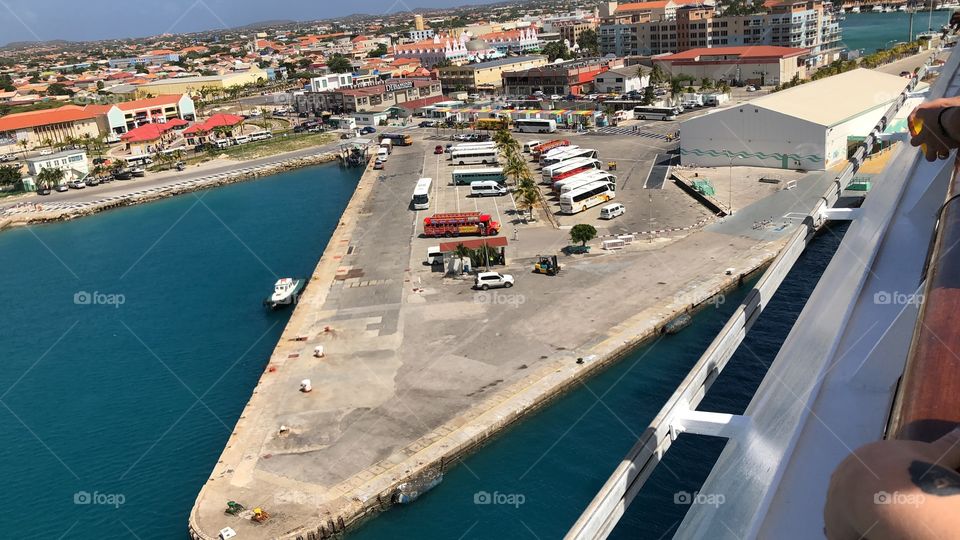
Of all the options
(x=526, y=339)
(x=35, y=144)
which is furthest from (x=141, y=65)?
(x=526, y=339)

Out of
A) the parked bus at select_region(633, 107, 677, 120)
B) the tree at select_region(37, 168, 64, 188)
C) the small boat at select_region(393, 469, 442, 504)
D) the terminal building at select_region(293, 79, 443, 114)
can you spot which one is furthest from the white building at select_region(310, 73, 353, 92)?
the small boat at select_region(393, 469, 442, 504)

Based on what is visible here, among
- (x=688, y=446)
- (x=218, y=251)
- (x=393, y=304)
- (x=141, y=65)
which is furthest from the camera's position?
(x=141, y=65)

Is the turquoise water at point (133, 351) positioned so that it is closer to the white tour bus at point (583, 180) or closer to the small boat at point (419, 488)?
the small boat at point (419, 488)

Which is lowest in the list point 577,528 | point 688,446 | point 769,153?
point 688,446

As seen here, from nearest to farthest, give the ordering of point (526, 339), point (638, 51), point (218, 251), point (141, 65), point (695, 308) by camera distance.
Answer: point (526, 339) → point (695, 308) → point (218, 251) → point (638, 51) → point (141, 65)

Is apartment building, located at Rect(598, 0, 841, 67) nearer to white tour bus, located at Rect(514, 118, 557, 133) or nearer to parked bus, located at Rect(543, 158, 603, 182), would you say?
white tour bus, located at Rect(514, 118, 557, 133)

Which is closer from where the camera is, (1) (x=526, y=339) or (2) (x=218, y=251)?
(1) (x=526, y=339)

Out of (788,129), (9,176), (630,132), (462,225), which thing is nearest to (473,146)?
(630,132)

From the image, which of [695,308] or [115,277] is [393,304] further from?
[115,277]
